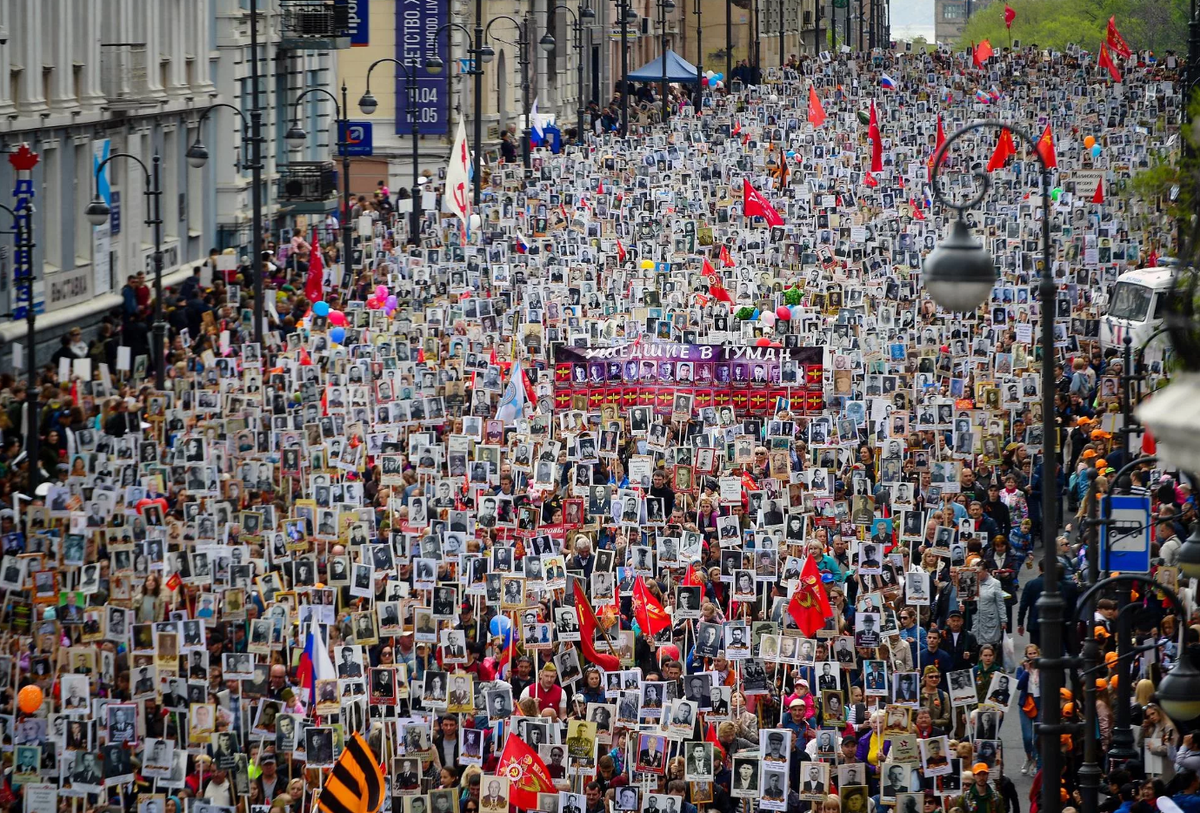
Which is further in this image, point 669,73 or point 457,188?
point 669,73

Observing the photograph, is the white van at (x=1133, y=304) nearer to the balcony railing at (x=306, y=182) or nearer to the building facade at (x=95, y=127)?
the building facade at (x=95, y=127)

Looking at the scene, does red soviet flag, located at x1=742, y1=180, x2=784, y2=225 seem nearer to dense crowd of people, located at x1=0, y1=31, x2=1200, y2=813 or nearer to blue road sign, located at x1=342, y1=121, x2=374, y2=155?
dense crowd of people, located at x1=0, y1=31, x2=1200, y2=813

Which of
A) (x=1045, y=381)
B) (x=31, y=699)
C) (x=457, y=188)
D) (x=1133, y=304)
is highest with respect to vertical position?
(x=457, y=188)

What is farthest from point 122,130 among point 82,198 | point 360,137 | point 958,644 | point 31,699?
point 31,699

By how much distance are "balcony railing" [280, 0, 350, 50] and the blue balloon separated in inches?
1391

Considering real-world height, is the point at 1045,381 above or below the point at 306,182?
below

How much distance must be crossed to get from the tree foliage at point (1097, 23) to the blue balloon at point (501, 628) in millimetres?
89344

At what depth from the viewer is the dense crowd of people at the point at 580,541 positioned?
48.9 feet

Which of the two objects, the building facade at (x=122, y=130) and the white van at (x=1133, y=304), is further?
the building facade at (x=122, y=130)

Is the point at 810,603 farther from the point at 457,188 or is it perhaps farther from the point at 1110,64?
the point at 1110,64

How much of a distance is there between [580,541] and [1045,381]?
25.8ft

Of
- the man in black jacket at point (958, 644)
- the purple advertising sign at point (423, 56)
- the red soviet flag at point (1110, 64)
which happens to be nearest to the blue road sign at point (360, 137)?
the purple advertising sign at point (423, 56)

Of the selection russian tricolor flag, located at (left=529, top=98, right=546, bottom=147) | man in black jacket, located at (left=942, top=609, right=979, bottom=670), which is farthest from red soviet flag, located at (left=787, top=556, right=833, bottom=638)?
russian tricolor flag, located at (left=529, top=98, right=546, bottom=147)

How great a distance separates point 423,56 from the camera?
64812mm
